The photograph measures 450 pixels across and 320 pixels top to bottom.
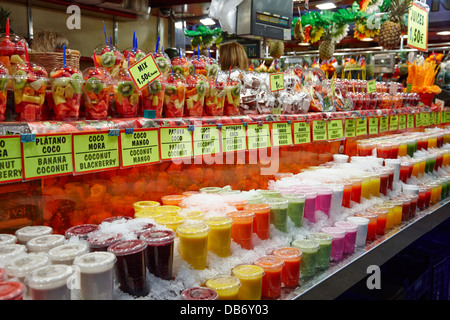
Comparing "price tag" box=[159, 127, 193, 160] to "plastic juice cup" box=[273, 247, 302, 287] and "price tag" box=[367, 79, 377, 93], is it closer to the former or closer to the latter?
"plastic juice cup" box=[273, 247, 302, 287]

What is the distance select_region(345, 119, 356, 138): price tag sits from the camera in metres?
2.68

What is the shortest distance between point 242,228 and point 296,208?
35 centimetres

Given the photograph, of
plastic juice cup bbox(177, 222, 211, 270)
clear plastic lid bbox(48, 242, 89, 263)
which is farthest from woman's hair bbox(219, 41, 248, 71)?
clear plastic lid bbox(48, 242, 89, 263)

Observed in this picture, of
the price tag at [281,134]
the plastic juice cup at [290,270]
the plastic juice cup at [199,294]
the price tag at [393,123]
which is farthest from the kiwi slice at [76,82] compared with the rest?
the price tag at [393,123]

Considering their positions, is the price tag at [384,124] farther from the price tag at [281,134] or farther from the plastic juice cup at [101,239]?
the plastic juice cup at [101,239]

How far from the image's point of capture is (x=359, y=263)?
1.58 meters

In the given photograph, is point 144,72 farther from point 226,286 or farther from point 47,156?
point 226,286

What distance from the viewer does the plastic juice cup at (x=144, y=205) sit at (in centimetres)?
144

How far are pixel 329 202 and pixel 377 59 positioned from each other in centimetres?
462

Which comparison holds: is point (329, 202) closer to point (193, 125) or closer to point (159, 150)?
point (193, 125)

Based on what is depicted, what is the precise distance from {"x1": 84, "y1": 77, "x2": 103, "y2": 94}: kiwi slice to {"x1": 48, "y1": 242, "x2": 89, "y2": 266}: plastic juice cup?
0.59 m

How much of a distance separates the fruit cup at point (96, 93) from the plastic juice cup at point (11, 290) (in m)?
0.71

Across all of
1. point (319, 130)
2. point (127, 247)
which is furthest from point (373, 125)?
point (127, 247)

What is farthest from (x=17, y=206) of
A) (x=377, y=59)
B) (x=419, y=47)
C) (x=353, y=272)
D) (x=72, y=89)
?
(x=377, y=59)
